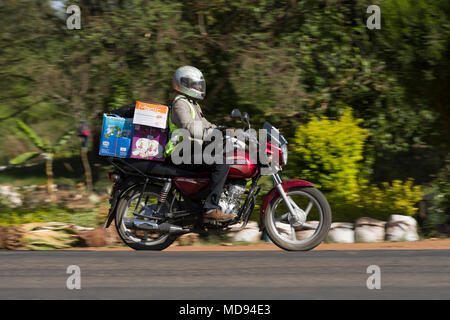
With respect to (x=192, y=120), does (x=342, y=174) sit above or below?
below

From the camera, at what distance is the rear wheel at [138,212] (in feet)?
24.7

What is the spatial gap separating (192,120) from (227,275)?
1.82m

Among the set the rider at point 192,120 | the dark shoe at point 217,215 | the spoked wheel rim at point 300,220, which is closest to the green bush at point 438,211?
the spoked wheel rim at point 300,220

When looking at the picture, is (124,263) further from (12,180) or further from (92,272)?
(12,180)

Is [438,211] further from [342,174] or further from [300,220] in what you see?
[300,220]

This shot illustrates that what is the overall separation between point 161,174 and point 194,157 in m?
0.44

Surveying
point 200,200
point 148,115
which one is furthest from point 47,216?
point 148,115

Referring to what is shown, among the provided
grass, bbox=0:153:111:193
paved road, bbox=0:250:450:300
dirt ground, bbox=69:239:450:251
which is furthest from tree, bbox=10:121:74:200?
paved road, bbox=0:250:450:300

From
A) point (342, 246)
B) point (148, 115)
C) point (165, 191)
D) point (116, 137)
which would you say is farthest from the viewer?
point (342, 246)

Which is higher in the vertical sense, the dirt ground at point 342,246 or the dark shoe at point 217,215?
the dark shoe at point 217,215

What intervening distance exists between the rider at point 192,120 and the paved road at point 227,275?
58 cm

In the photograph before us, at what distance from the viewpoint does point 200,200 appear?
24.4 ft

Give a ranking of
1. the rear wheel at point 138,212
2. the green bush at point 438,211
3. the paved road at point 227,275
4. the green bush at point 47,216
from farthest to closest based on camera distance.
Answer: the green bush at point 47,216, the green bush at point 438,211, the rear wheel at point 138,212, the paved road at point 227,275

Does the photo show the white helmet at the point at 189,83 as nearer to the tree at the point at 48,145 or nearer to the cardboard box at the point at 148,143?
the cardboard box at the point at 148,143
